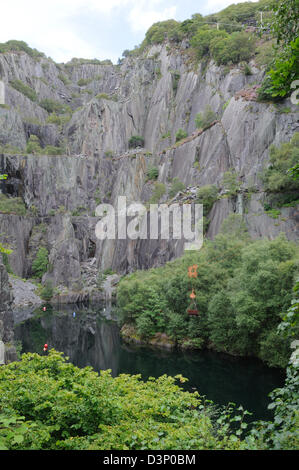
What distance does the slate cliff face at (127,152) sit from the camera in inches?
1545

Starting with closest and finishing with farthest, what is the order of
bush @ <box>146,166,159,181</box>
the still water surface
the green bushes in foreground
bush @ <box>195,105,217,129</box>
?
1. the still water surface
2. the green bushes in foreground
3. bush @ <box>195,105,217,129</box>
4. bush @ <box>146,166,159,181</box>

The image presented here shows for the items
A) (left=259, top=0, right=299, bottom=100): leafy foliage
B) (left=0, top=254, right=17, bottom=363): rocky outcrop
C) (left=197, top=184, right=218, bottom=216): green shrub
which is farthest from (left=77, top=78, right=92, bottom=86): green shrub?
(left=259, top=0, right=299, bottom=100): leafy foliage

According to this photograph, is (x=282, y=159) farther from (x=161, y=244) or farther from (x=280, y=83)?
(x=280, y=83)

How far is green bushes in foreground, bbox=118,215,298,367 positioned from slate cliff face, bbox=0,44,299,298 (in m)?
6.76

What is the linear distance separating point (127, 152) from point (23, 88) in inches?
1208

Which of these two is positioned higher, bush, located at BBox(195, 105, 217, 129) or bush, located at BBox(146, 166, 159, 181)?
bush, located at BBox(195, 105, 217, 129)

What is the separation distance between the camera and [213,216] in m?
38.0

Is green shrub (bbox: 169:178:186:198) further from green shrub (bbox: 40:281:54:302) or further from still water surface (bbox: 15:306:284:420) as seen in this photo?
green shrub (bbox: 40:281:54:302)

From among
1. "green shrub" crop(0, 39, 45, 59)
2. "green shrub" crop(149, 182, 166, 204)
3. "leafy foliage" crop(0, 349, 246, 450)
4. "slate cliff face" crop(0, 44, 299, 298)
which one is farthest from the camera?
"green shrub" crop(0, 39, 45, 59)

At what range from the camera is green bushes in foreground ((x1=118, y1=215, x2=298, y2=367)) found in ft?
66.7

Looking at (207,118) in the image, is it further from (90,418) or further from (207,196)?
(90,418)

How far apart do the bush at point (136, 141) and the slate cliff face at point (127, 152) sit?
4.05ft

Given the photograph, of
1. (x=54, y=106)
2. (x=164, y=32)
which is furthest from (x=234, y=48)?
(x=54, y=106)

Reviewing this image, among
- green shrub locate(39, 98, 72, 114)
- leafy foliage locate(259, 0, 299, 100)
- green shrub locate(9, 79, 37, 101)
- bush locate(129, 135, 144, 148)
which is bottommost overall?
leafy foliage locate(259, 0, 299, 100)
